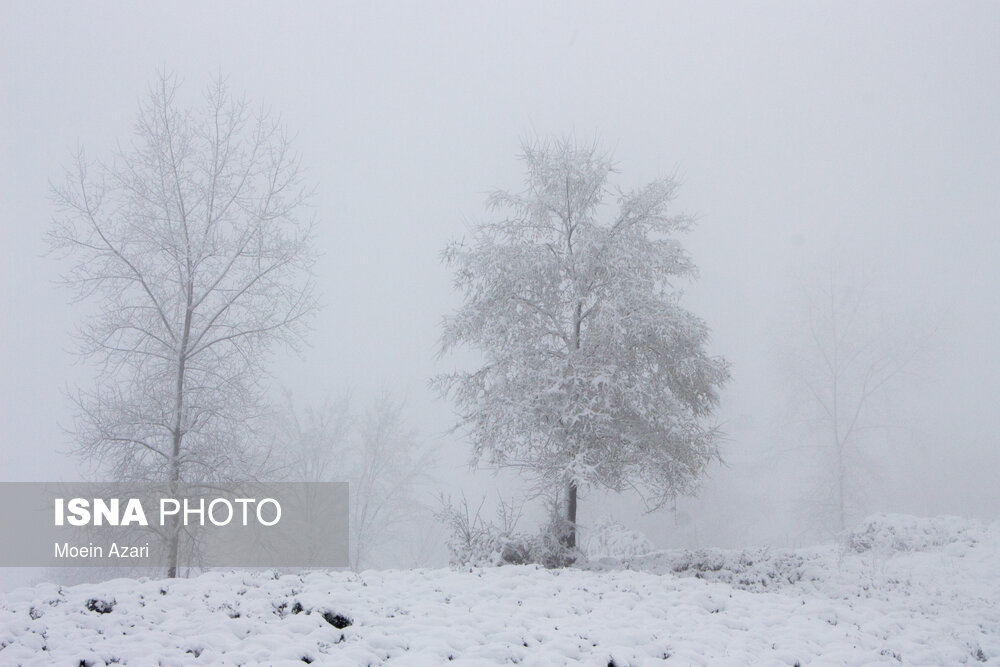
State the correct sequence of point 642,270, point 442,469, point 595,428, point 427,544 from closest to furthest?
point 595,428, point 642,270, point 427,544, point 442,469

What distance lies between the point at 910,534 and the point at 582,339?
10568 millimetres

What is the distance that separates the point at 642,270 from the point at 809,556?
8.25m

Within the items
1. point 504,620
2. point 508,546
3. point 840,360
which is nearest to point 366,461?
point 508,546

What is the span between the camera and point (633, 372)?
12258 millimetres

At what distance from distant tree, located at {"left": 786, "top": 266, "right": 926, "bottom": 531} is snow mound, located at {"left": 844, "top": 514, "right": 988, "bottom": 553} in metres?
9.05

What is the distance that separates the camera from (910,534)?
1563 cm

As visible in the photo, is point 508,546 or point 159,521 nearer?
point 508,546

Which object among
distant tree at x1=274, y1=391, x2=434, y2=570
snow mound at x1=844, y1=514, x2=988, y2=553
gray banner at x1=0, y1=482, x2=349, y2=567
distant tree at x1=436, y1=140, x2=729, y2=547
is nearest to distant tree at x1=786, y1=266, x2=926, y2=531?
snow mound at x1=844, y1=514, x2=988, y2=553

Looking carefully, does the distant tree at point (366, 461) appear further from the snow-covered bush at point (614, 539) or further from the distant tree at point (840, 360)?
the distant tree at point (840, 360)

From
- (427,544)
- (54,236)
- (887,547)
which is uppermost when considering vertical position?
(54,236)

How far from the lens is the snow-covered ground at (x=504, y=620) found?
6156mm

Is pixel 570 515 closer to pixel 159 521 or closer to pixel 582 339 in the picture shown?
pixel 582 339

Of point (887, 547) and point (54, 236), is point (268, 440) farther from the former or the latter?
point (887, 547)

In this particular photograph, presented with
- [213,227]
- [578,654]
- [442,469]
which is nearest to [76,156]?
[213,227]
